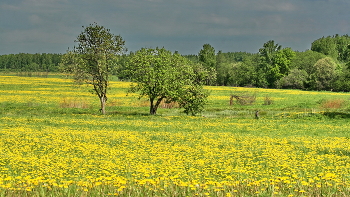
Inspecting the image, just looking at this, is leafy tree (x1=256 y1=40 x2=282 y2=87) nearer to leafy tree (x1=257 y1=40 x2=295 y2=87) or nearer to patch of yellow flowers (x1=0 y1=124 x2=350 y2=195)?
leafy tree (x1=257 y1=40 x2=295 y2=87)

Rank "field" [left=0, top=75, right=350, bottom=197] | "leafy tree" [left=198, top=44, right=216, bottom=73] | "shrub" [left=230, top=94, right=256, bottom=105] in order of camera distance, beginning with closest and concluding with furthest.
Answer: "field" [left=0, top=75, right=350, bottom=197] → "shrub" [left=230, top=94, right=256, bottom=105] → "leafy tree" [left=198, top=44, right=216, bottom=73]

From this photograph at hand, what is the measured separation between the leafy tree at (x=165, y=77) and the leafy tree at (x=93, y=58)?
8.56ft

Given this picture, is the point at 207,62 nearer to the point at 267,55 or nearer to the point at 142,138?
the point at 267,55

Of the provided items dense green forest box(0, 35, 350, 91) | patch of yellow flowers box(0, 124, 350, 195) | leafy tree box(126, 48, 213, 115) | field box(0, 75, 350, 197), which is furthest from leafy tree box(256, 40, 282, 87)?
patch of yellow flowers box(0, 124, 350, 195)

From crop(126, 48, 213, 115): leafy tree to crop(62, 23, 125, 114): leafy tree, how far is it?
2608 millimetres

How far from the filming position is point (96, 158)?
1545 centimetres

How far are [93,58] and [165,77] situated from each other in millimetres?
8323

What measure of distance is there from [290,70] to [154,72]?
4168 inches

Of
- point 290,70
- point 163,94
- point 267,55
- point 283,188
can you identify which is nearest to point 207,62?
point 267,55

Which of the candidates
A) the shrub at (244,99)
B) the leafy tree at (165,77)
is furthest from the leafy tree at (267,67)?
the leafy tree at (165,77)

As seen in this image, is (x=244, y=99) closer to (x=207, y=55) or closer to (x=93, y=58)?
(x=93, y=58)

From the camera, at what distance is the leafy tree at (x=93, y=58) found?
41969 millimetres

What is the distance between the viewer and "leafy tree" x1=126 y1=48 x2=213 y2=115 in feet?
137

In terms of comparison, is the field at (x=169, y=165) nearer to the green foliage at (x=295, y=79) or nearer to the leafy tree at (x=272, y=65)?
the green foliage at (x=295, y=79)
